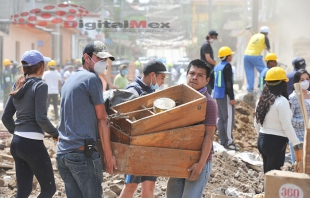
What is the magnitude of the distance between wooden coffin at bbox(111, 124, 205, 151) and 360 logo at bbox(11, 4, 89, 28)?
19205mm

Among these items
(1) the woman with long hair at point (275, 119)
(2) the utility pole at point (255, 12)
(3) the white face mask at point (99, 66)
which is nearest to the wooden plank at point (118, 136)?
(3) the white face mask at point (99, 66)

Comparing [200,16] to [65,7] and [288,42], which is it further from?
[65,7]

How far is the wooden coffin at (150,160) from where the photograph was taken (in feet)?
15.6

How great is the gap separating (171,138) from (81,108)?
0.77 meters

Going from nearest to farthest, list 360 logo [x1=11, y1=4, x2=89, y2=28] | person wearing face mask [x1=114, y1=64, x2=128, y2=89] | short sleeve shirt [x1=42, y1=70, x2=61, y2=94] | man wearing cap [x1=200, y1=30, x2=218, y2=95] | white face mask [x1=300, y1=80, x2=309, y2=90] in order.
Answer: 1. white face mask [x1=300, y1=80, x2=309, y2=90]
2. man wearing cap [x1=200, y1=30, x2=218, y2=95]
3. person wearing face mask [x1=114, y1=64, x2=128, y2=89]
4. short sleeve shirt [x1=42, y1=70, x2=61, y2=94]
5. 360 logo [x1=11, y1=4, x2=89, y2=28]

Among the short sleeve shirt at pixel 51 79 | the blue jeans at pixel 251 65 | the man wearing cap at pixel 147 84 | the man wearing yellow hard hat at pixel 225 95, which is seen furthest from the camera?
the short sleeve shirt at pixel 51 79

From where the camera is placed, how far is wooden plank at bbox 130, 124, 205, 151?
4738 mm

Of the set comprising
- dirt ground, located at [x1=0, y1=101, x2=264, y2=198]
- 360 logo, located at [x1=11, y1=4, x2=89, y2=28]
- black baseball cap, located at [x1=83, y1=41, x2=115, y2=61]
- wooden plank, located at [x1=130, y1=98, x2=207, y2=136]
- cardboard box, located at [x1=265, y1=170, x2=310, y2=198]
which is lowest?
dirt ground, located at [x1=0, y1=101, x2=264, y2=198]

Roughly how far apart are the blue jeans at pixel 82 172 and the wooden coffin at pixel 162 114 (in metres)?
0.37

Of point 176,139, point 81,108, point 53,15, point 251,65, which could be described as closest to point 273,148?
point 176,139

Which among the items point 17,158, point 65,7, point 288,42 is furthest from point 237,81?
point 17,158

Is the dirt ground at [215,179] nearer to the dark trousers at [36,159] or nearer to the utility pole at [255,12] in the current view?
the dark trousers at [36,159]

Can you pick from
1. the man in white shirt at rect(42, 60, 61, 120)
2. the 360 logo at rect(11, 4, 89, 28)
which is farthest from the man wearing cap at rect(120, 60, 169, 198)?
the 360 logo at rect(11, 4, 89, 28)

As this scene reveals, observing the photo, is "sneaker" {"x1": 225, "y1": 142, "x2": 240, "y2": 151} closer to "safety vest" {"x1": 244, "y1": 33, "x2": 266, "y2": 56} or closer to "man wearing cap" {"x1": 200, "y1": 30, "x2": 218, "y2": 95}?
"man wearing cap" {"x1": 200, "y1": 30, "x2": 218, "y2": 95}
